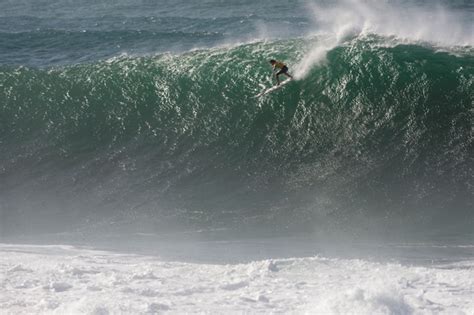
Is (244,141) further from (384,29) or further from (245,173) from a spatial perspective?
(384,29)

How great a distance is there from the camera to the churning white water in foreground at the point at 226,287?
7.70m

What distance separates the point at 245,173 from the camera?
46.2 feet

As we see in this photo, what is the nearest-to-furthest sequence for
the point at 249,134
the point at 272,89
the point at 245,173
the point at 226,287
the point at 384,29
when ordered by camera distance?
the point at 226,287
the point at 245,173
the point at 249,134
the point at 272,89
the point at 384,29

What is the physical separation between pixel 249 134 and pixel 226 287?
7.25 metres

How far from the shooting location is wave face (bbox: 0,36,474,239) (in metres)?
13.0

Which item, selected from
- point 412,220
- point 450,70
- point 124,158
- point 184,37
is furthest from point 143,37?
point 412,220

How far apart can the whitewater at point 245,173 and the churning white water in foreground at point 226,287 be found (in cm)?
3

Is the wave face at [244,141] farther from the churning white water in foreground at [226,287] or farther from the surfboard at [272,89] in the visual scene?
the churning white water in foreground at [226,287]

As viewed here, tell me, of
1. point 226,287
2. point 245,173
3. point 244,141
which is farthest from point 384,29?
point 226,287

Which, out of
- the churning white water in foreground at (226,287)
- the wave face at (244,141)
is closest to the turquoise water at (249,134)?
the wave face at (244,141)

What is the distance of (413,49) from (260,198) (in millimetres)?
6912

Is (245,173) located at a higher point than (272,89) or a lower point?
lower

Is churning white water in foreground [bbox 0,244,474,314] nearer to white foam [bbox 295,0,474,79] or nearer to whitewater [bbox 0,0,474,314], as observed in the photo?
whitewater [bbox 0,0,474,314]

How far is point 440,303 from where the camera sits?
7.91m
